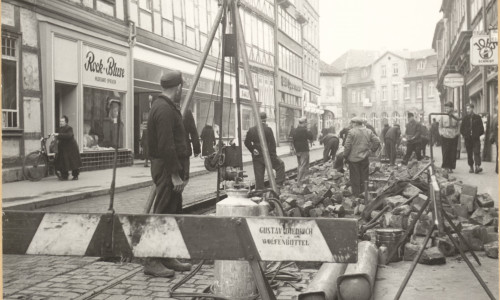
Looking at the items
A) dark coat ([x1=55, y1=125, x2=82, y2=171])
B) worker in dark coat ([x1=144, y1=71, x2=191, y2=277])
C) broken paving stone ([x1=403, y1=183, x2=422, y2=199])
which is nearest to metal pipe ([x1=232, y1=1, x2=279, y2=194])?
worker in dark coat ([x1=144, y1=71, x2=191, y2=277])

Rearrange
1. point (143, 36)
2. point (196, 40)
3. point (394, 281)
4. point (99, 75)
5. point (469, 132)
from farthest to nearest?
point (196, 40) → point (143, 36) → point (99, 75) → point (469, 132) → point (394, 281)

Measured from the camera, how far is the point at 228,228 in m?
3.03

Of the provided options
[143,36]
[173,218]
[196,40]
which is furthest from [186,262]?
[196,40]

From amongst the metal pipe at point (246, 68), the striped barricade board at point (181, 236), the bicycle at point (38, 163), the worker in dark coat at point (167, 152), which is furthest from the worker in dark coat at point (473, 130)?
the striped barricade board at point (181, 236)

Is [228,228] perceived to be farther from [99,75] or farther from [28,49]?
[99,75]

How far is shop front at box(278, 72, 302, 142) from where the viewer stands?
143ft

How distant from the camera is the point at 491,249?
251 inches

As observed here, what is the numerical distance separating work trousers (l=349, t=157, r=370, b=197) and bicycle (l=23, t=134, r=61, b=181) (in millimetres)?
8042

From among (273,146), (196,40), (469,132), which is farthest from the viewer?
(196,40)

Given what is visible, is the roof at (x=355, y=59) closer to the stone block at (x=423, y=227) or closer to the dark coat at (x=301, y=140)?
the dark coat at (x=301, y=140)

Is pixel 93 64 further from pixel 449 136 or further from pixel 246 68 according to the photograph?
pixel 246 68

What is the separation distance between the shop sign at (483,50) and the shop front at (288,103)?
103 feet

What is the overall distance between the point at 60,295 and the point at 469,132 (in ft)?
41.3

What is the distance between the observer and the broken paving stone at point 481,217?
750cm
